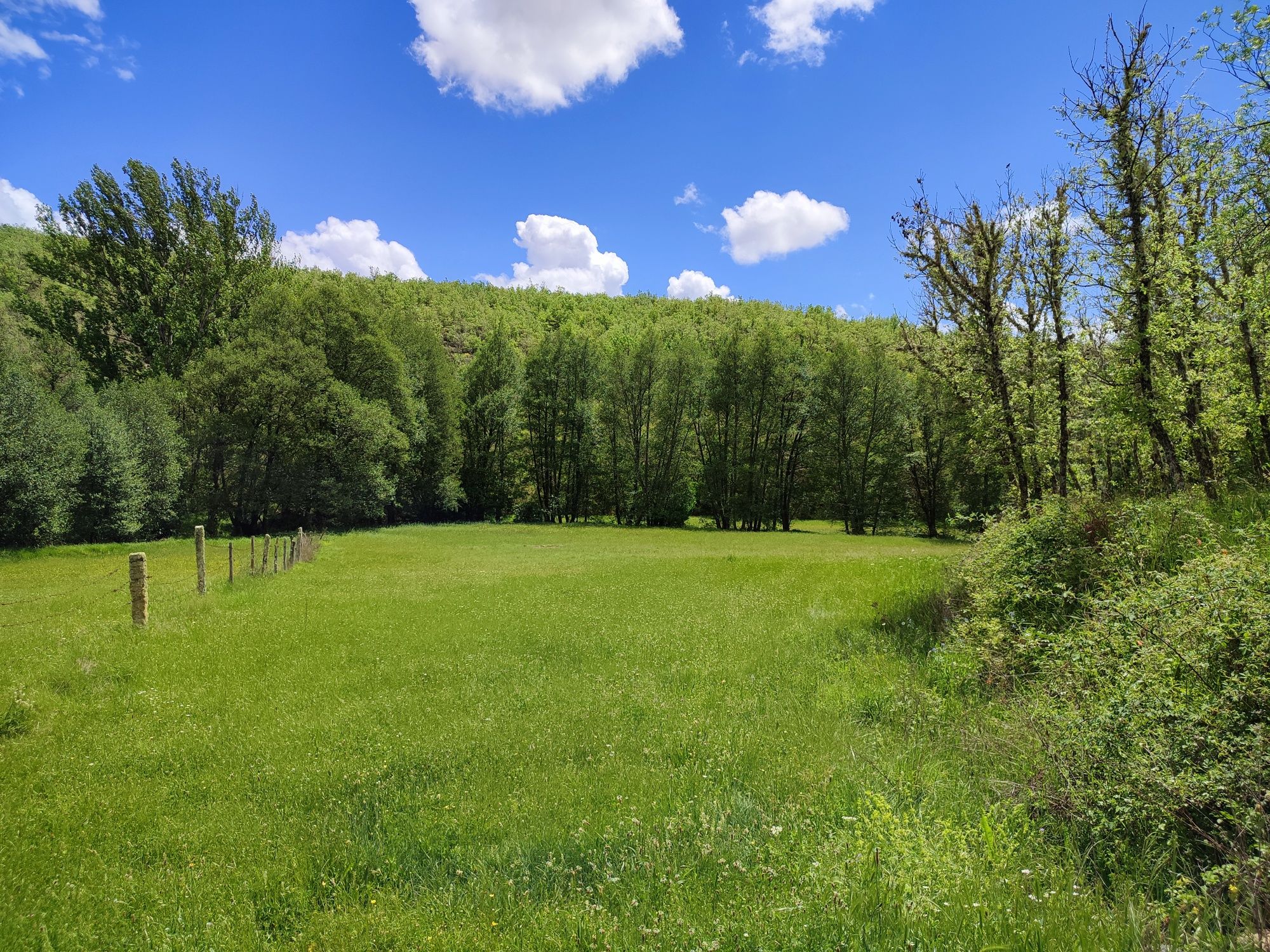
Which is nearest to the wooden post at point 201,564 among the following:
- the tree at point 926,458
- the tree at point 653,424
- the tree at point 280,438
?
the tree at point 280,438

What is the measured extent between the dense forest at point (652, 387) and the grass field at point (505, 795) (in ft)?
27.6

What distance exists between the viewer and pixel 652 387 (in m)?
57.0

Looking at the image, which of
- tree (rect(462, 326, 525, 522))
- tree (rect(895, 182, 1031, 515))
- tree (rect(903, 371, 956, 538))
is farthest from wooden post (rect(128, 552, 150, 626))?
tree (rect(903, 371, 956, 538))

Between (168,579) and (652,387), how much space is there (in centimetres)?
4383

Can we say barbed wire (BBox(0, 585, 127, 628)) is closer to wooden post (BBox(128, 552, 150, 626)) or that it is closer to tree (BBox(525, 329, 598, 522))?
wooden post (BBox(128, 552, 150, 626))

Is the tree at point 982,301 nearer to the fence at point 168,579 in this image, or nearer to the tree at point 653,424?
the fence at point 168,579

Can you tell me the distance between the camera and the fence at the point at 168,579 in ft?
37.2

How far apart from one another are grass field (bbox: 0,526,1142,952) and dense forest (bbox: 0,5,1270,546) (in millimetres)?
8407

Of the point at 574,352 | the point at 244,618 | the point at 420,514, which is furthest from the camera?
the point at 574,352

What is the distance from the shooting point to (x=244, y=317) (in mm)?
42938

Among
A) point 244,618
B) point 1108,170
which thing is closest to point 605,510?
point 244,618

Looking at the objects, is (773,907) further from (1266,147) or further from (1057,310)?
(1057,310)

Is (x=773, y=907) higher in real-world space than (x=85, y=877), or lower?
higher

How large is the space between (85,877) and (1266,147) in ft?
50.7
